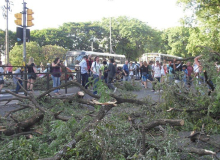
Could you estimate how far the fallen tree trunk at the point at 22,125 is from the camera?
13.8 ft

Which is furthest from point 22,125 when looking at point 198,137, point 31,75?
point 31,75

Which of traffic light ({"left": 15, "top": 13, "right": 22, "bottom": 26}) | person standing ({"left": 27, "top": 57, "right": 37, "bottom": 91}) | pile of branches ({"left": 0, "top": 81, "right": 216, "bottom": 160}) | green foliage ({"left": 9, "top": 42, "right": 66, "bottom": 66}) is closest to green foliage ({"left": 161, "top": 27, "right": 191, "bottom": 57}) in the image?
green foliage ({"left": 9, "top": 42, "right": 66, "bottom": 66})

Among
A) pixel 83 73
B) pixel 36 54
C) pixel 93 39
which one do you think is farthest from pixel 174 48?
pixel 83 73

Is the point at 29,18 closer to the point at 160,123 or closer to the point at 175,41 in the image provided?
the point at 160,123

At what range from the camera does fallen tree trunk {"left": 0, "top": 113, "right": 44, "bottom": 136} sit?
420cm

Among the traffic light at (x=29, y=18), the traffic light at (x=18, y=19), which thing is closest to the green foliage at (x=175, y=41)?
the traffic light at (x=29, y=18)

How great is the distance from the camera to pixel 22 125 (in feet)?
14.5

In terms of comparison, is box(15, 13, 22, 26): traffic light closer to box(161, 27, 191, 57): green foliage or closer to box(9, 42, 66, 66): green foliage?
box(9, 42, 66, 66): green foliage

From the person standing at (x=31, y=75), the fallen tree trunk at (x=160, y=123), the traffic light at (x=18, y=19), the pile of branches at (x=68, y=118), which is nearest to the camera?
the pile of branches at (x=68, y=118)

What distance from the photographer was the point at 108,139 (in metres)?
3.21

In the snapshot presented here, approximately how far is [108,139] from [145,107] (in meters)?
2.56

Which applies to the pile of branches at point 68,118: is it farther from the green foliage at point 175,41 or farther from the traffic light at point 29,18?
the green foliage at point 175,41

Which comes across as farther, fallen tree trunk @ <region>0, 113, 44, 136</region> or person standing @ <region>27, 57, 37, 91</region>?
person standing @ <region>27, 57, 37, 91</region>

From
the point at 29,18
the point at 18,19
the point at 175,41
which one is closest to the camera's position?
→ the point at 18,19
